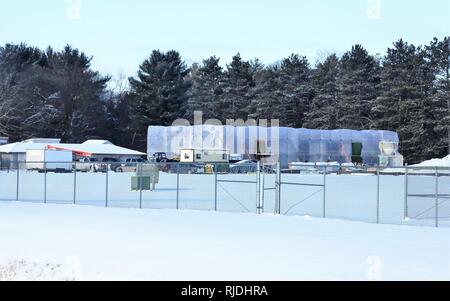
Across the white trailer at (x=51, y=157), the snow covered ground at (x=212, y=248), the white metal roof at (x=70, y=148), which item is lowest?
the snow covered ground at (x=212, y=248)

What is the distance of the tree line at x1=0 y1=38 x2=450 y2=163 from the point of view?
76.4 meters

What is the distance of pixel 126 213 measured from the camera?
66.9 ft

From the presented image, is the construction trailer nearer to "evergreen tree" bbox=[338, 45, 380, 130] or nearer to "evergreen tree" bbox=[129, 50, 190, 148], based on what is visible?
Result: "evergreen tree" bbox=[338, 45, 380, 130]

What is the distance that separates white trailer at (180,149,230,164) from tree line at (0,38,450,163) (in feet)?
60.3

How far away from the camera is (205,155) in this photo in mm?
68188

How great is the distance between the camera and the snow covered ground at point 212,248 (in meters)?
9.80

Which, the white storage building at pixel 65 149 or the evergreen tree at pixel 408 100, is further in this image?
the evergreen tree at pixel 408 100

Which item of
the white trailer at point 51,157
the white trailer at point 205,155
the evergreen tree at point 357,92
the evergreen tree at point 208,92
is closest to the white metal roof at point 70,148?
the white trailer at point 51,157

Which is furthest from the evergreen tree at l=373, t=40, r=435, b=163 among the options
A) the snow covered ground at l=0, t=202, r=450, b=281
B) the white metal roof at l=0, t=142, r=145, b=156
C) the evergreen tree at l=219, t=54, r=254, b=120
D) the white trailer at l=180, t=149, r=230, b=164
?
the snow covered ground at l=0, t=202, r=450, b=281

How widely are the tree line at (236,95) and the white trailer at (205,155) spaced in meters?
18.4

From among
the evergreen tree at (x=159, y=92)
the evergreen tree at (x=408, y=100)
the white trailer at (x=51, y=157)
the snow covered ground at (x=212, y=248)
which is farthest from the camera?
the evergreen tree at (x=159, y=92)

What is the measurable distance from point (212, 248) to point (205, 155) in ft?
183

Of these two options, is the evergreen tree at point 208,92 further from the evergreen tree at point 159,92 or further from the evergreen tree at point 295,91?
the evergreen tree at point 295,91
